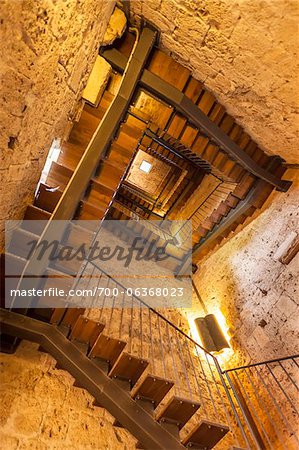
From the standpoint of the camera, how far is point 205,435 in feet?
8.30

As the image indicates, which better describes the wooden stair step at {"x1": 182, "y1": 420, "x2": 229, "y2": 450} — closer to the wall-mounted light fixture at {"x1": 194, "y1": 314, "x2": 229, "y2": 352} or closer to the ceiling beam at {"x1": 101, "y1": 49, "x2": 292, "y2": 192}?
the wall-mounted light fixture at {"x1": 194, "y1": 314, "x2": 229, "y2": 352}

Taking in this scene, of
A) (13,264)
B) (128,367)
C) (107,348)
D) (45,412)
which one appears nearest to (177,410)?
(128,367)

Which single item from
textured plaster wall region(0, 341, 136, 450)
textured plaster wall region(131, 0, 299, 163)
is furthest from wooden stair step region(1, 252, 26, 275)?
textured plaster wall region(131, 0, 299, 163)

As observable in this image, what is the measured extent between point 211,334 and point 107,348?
2.88 metres

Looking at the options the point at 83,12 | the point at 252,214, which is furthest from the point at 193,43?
the point at 252,214

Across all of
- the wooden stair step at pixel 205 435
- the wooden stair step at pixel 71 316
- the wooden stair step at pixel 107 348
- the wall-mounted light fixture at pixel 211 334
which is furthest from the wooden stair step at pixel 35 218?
the wall-mounted light fixture at pixel 211 334

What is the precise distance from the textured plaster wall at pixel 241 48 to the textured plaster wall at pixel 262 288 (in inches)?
67.1

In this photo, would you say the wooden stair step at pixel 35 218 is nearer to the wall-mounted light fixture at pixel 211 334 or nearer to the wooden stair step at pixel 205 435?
the wooden stair step at pixel 205 435

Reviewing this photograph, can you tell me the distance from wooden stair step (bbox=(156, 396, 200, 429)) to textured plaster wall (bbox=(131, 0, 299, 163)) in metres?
3.85

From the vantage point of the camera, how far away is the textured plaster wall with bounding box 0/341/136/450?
2514 millimetres

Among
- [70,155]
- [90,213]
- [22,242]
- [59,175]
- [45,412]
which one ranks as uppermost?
[70,155]

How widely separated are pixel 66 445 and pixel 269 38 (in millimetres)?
5018

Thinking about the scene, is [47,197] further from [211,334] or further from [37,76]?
[211,334]

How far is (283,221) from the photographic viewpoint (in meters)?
4.30
